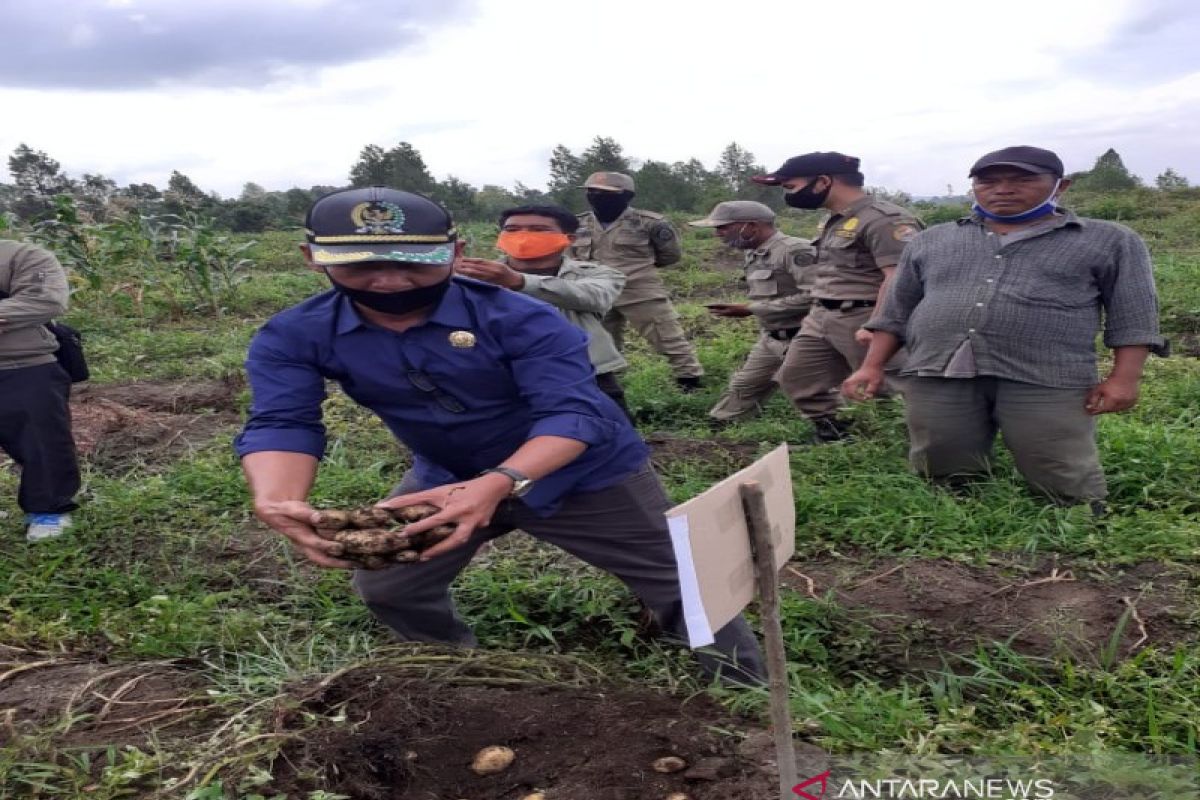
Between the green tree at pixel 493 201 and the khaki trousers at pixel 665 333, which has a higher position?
the green tree at pixel 493 201

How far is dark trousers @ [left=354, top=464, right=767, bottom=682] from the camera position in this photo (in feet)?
8.59

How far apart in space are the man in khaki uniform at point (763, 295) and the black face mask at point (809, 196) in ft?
1.81

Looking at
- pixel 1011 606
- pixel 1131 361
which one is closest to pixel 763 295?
pixel 1131 361

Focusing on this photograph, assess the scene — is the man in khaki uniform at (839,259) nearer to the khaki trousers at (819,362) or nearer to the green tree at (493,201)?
the khaki trousers at (819,362)

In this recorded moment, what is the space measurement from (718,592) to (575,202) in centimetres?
2861

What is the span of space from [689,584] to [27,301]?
3405 millimetres

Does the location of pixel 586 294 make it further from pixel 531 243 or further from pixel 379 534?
pixel 379 534

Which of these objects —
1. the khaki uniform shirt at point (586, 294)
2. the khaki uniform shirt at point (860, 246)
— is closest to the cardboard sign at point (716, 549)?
the khaki uniform shirt at point (586, 294)

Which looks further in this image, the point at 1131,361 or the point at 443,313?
the point at 1131,361

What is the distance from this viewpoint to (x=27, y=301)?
3.77 m

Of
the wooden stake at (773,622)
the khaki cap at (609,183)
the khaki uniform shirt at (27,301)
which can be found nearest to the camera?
the wooden stake at (773,622)

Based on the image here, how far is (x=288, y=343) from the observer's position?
7.87 feet

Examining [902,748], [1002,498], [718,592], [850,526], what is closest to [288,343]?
[718,592]

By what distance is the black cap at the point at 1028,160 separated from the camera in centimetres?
341
